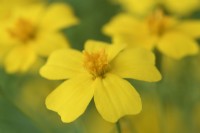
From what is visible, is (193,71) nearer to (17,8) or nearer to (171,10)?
(171,10)

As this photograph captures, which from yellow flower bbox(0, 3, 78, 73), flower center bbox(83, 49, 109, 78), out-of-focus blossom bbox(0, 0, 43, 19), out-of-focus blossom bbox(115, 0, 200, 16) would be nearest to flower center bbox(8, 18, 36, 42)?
yellow flower bbox(0, 3, 78, 73)

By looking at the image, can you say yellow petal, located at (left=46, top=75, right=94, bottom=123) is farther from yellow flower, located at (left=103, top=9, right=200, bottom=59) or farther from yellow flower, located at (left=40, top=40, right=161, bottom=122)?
yellow flower, located at (left=103, top=9, right=200, bottom=59)

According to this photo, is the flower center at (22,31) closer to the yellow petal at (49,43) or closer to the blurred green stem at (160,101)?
the yellow petal at (49,43)

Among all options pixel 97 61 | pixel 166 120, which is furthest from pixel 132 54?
pixel 166 120

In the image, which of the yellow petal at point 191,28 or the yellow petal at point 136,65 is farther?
the yellow petal at point 191,28

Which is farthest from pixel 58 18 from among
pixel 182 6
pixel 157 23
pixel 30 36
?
pixel 182 6

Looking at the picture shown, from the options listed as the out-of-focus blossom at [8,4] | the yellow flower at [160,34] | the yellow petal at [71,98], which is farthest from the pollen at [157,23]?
the out-of-focus blossom at [8,4]
